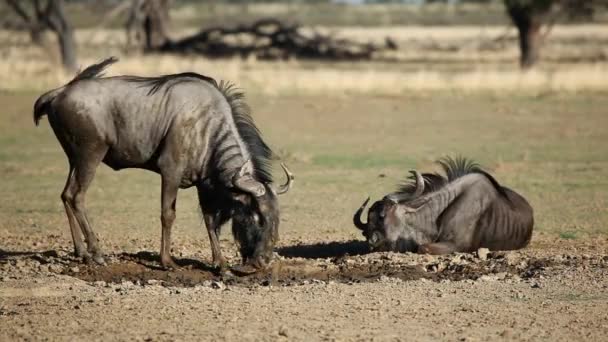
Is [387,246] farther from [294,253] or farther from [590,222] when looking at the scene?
[590,222]

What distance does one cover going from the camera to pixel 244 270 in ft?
32.3

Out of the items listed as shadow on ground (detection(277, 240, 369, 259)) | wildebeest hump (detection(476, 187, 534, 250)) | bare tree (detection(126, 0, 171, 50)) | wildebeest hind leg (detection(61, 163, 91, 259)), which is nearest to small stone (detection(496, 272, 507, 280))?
wildebeest hump (detection(476, 187, 534, 250))

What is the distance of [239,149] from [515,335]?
10.8ft

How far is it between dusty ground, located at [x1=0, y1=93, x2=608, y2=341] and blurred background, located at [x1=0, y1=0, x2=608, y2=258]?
0.23 feet

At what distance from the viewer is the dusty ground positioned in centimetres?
796

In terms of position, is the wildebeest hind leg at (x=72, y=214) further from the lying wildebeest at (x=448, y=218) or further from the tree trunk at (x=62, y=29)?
the tree trunk at (x=62, y=29)

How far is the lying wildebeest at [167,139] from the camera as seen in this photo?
9.98 m

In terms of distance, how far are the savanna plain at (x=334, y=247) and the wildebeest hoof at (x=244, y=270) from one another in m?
0.10

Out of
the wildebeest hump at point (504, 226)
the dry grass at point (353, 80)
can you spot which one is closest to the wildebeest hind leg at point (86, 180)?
→ the wildebeest hump at point (504, 226)

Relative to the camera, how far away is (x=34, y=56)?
144 feet

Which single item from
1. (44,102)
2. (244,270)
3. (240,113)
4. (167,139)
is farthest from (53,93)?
(244,270)

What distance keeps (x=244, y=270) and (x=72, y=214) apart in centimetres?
176

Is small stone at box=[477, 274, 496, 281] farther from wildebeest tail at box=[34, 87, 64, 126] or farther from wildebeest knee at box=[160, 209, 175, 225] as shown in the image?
wildebeest tail at box=[34, 87, 64, 126]

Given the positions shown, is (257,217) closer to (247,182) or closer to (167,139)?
(247,182)
